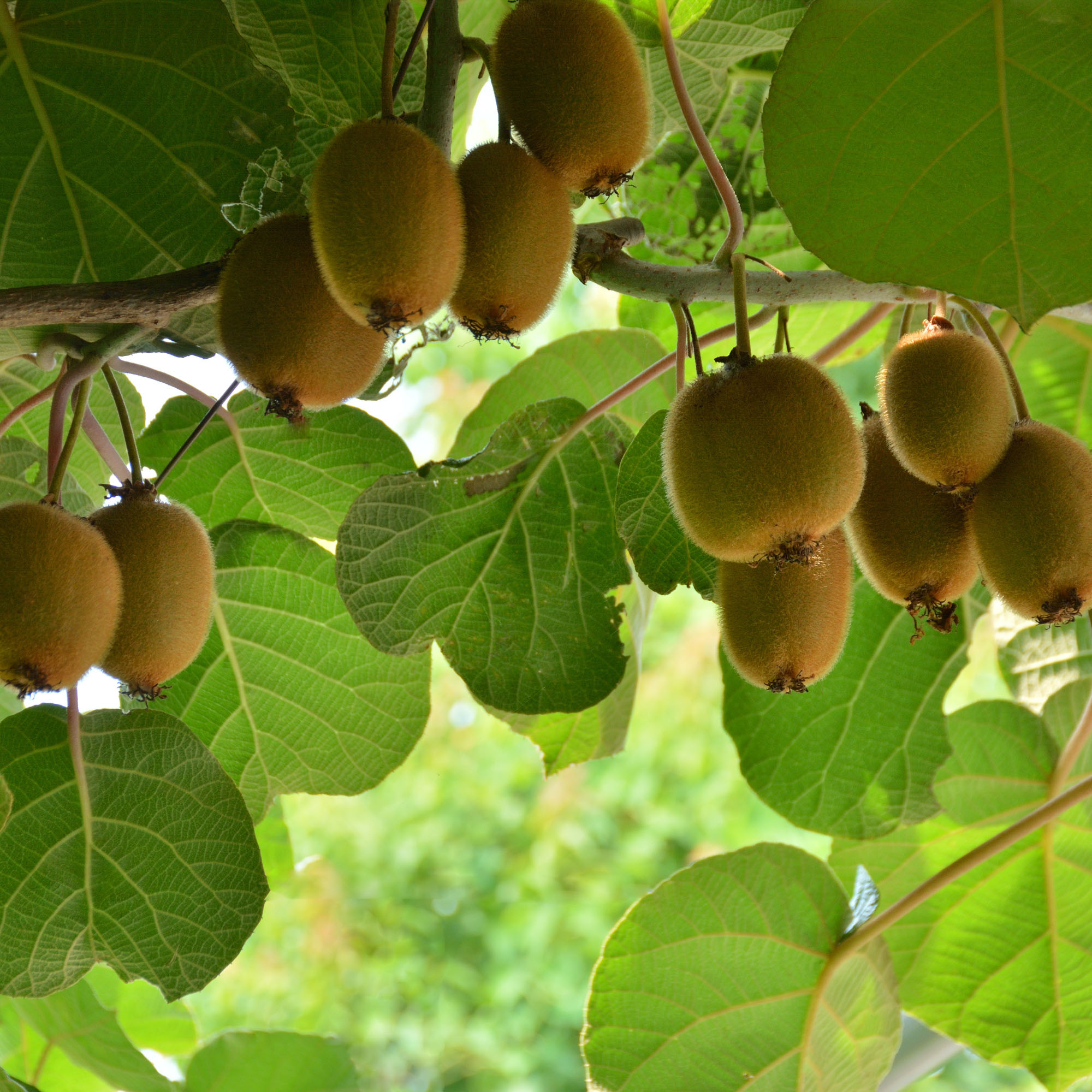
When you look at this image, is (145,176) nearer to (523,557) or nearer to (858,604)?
(523,557)

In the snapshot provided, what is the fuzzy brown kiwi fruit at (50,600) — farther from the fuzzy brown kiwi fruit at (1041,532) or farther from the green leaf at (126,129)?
the fuzzy brown kiwi fruit at (1041,532)

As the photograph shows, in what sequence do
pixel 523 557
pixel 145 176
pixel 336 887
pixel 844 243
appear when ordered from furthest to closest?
pixel 336 887, pixel 523 557, pixel 145 176, pixel 844 243

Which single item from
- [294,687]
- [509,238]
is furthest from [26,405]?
[509,238]

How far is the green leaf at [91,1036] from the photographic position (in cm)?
95

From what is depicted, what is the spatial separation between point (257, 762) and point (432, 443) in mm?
4824

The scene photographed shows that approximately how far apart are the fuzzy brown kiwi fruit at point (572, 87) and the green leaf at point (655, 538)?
0.21 metres

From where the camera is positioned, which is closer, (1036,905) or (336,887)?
(1036,905)

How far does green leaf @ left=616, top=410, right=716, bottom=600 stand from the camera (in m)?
0.75

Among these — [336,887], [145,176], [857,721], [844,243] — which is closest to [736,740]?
[857,721]

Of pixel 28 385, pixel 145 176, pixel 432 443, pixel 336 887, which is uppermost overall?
pixel 432 443

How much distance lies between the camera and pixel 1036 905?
103cm

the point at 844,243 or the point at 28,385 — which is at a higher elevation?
the point at 844,243

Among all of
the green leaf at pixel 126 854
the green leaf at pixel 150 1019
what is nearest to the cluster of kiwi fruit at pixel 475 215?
the green leaf at pixel 126 854

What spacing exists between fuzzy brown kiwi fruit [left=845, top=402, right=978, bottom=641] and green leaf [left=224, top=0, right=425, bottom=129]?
38 centimetres
